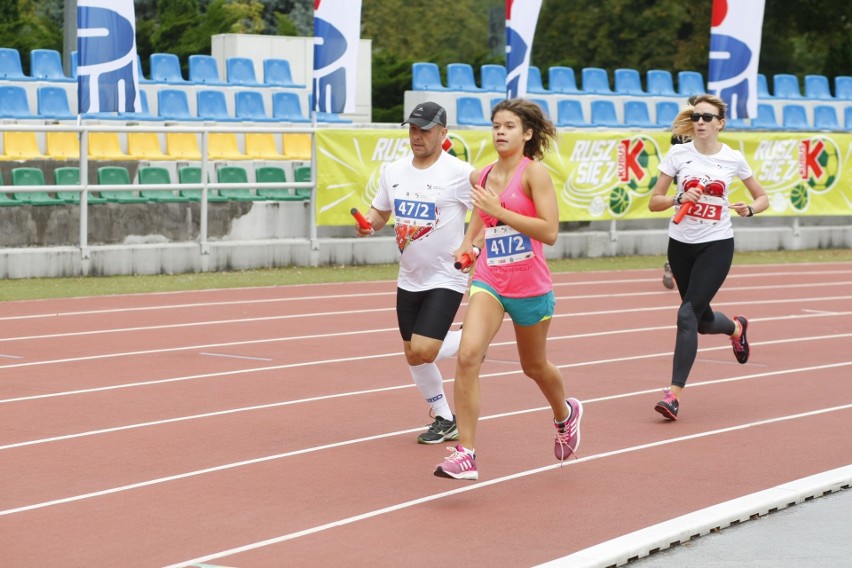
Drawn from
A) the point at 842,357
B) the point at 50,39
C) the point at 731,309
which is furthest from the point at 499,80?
the point at 842,357

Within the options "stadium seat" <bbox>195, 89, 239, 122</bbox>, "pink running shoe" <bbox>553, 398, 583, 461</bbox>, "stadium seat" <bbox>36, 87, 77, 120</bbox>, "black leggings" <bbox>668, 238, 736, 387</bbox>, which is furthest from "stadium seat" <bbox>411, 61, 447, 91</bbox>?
"pink running shoe" <bbox>553, 398, 583, 461</bbox>

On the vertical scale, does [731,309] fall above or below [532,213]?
below

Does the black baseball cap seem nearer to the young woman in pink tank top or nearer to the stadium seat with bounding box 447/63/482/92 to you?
the young woman in pink tank top

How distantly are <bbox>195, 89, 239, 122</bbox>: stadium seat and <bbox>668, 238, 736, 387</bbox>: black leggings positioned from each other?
15145 millimetres

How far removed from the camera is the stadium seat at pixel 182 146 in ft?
70.9

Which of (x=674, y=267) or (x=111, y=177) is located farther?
(x=111, y=177)

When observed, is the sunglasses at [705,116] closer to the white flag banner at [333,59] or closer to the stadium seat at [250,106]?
the white flag banner at [333,59]

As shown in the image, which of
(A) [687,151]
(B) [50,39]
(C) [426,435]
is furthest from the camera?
(B) [50,39]

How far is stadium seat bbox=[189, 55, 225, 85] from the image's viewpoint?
84.8ft

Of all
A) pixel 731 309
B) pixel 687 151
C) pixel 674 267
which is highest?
pixel 687 151

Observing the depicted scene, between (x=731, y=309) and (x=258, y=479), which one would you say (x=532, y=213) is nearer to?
(x=258, y=479)

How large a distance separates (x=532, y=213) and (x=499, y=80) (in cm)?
2315

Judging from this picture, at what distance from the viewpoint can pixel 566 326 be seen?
14375 mm

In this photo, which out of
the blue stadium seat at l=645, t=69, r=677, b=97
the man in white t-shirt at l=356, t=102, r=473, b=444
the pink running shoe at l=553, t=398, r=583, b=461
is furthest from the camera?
the blue stadium seat at l=645, t=69, r=677, b=97
